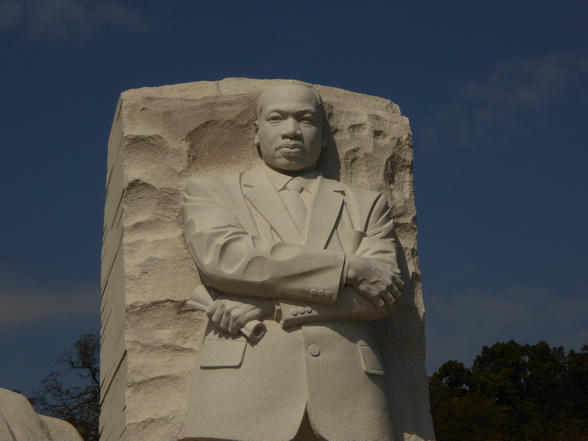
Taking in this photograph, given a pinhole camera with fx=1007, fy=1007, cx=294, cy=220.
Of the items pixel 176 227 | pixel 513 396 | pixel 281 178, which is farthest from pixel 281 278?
pixel 513 396

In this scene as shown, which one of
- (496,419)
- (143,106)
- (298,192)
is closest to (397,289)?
(298,192)

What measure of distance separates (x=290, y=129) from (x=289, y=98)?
→ 0.22m

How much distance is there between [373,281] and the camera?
6.20 metres

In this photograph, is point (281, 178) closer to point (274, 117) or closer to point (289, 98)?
point (274, 117)

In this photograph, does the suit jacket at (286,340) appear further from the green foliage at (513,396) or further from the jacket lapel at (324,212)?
the green foliage at (513,396)

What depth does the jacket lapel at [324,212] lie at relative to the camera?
6406 mm

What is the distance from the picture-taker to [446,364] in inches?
1115

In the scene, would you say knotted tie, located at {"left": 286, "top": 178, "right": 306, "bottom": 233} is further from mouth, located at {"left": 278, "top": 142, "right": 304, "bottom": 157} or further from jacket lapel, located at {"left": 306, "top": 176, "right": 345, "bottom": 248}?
mouth, located at {"left": 278, "top": 142, "right": 304, "bottom": 157}

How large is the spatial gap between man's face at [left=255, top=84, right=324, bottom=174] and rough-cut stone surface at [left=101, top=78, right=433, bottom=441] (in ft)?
0.92

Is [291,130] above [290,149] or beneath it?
above

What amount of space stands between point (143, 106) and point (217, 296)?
1.58 metres

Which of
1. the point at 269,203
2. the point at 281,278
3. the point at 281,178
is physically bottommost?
the point at 281,278

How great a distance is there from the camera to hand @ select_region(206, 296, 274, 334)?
6.08 metres

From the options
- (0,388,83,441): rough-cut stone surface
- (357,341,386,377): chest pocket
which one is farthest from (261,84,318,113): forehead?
(0,388,83,441): rough-cut stone surface
